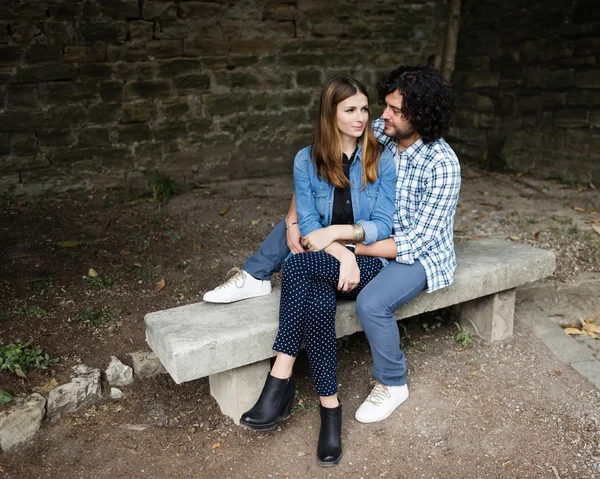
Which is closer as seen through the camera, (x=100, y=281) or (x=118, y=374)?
(x=118, y=374)

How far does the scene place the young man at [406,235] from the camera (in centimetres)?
287

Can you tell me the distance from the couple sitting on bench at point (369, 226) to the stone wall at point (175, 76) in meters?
3.23

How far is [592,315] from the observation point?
417 cm

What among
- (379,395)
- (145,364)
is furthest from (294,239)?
(145,364)

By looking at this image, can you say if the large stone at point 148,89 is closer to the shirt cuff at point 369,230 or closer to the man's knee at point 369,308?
the shirt cuff at point 369,230

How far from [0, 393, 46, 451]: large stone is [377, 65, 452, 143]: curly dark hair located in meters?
2.11

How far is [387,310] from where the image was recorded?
2.83 meters

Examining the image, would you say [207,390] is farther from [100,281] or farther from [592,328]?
[592,328]

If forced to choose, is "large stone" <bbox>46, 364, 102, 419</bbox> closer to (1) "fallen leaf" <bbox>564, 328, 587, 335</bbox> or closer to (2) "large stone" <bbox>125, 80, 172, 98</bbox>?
(1) "fallen leaf" <bbox>564, 328, 587, 335</bbox>

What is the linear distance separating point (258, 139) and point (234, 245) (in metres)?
2.05

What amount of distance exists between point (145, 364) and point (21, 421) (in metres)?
0.66

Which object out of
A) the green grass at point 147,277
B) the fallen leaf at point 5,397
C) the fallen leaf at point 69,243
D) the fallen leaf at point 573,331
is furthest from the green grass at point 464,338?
the fallen leaf at point 69,243

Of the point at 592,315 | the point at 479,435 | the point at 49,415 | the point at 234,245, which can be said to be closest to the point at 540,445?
the point at 479,435

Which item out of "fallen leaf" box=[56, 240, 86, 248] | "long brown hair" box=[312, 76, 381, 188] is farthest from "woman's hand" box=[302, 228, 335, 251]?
"fallen leaf" box=[56, 240, 86, 248]
